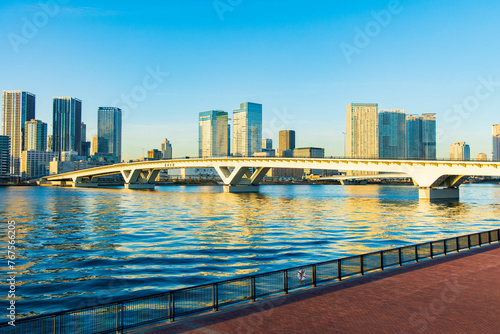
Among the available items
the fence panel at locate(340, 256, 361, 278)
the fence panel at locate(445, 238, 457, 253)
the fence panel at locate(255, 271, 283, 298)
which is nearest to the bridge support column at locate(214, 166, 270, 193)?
the fence panel at locate(445, 238, 457, 253)

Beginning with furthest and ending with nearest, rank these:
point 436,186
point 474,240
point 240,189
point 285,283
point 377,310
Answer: point 240,189 < point 436,186 < point 474,240 < point 285,283 < point 377,310

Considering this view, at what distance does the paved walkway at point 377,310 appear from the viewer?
11.4 metres

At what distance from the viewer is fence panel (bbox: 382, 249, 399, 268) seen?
1909cm

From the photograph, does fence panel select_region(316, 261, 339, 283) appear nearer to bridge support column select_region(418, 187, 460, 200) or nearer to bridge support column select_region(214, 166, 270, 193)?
bridge support column select_region(418, 187, 460, 200)

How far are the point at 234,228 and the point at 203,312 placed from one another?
30.2 m

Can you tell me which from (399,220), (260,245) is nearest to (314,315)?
(260,245)

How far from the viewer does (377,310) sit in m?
12.8

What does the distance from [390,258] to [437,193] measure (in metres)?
A: 85.4

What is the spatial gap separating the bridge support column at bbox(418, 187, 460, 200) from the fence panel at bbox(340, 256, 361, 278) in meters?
Result: 82.5

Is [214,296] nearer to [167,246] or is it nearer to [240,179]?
[167,246]

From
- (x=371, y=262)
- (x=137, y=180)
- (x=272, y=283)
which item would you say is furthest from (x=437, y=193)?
(x=137, y=180)

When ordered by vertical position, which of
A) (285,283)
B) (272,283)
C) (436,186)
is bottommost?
(272,283)

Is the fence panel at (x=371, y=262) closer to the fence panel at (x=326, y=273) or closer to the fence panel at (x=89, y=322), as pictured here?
the fence panel at (x=326, y=273)

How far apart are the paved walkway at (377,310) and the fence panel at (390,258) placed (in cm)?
159
